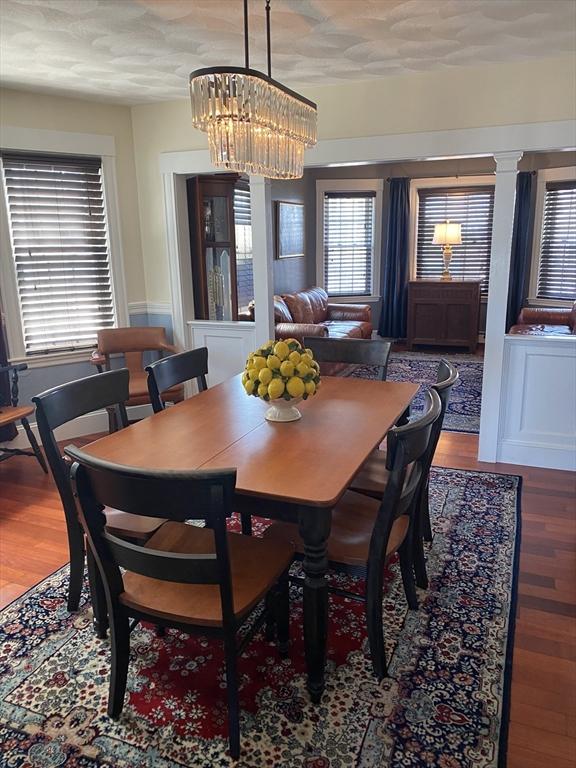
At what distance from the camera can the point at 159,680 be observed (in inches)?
78.4

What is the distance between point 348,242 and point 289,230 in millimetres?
1263

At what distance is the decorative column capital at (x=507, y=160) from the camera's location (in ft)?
11.3

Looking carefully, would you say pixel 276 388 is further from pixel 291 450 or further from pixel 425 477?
pixel 425 477

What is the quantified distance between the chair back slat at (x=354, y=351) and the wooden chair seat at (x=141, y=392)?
4.40ft

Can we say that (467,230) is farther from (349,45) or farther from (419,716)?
(419,716)

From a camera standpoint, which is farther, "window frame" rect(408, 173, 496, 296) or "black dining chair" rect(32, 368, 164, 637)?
"window frame" rect(408, 173, 496, 296)

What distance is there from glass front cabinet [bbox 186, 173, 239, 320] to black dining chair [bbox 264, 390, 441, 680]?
2.89 metres

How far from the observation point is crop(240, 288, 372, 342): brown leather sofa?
5785 mm

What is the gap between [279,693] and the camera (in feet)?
6.29

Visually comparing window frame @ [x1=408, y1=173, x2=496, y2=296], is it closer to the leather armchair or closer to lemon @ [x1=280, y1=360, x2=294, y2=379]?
the leather armchair

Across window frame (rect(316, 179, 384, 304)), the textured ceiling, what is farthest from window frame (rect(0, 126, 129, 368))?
window frame (rect(316, 179, 384, 304))

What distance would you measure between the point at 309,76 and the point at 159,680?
11.3ft

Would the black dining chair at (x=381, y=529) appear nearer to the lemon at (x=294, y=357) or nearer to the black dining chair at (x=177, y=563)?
the black dining chair at (x=177, y=563)

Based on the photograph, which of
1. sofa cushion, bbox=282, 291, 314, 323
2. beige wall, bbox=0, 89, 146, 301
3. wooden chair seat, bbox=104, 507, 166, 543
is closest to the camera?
wooden chair seat, bbox=104, 507, 166, 543
